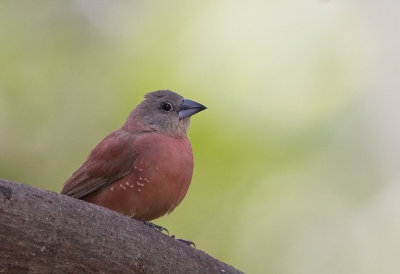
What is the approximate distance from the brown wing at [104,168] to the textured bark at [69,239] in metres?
0.94

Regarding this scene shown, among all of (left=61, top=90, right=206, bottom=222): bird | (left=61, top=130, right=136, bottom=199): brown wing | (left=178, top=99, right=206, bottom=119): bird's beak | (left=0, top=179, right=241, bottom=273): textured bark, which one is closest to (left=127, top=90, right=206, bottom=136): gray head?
(left=178, top=99, right=206, bottom=119): bird's beak

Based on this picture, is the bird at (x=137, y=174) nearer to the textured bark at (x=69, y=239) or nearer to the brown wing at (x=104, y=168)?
the brown wing at (x=104, y=168)

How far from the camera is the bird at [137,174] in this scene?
465 cm

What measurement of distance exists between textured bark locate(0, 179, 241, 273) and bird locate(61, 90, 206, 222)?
0.79 metres

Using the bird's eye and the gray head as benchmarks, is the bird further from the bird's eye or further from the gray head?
the bird's eye

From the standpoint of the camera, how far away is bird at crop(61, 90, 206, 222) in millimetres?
4652

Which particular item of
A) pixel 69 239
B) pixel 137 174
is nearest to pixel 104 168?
pixel 137 174

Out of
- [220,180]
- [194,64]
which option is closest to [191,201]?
[220,180]

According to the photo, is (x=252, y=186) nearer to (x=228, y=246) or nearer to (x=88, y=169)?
(x=228, y=246)

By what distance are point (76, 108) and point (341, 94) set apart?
215 centimetres

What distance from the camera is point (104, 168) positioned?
15.8 ft

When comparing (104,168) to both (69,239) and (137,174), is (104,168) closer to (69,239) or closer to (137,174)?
(137,174)

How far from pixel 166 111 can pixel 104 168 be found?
2.83ft

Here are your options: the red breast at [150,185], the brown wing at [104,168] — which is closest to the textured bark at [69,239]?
the red breast at [150,185]
